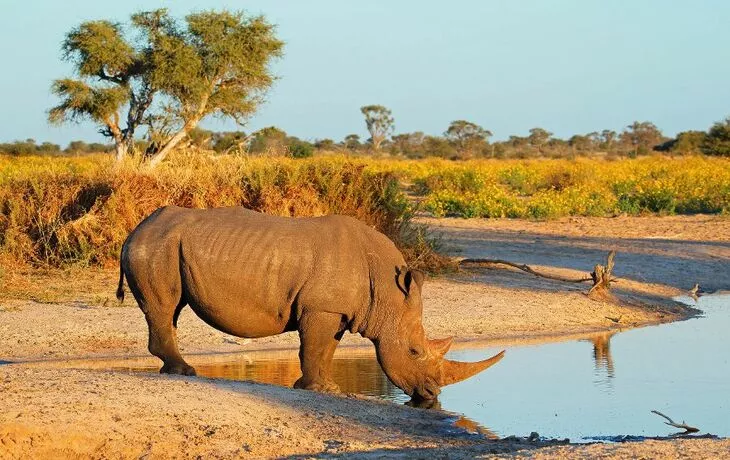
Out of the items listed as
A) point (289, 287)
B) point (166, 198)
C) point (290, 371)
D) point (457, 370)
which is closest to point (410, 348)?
point (457, 370)

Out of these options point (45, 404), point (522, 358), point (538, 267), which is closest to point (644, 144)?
point (538, 267)

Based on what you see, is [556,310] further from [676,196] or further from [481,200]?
[676,196]

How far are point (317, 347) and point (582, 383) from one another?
9.82ft

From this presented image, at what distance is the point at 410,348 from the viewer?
9.30 meters

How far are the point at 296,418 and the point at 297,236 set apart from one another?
5.37ft

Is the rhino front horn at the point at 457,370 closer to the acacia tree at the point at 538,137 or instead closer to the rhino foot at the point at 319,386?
the rhino foot at the point at 319,386

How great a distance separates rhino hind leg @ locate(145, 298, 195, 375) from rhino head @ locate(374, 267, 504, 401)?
4.97 ft

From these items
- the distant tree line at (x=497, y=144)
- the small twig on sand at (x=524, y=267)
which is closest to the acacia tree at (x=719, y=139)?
the distant tree line at (x=497, y=144)

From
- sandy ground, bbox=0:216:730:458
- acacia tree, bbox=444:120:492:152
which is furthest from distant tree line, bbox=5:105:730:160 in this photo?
sandy ground, bbox=0:216:730:458

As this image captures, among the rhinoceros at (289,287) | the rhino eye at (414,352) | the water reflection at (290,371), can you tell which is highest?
the rhinoceros at (289,287)

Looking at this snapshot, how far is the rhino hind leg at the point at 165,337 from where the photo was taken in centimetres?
927

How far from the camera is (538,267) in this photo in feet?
62.2

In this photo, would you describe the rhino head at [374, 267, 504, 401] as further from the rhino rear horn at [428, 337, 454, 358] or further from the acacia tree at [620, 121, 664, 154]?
the acacia tree at [620, 121, 664, 154]

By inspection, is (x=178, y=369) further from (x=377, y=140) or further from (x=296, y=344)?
(x=377, y=140)
